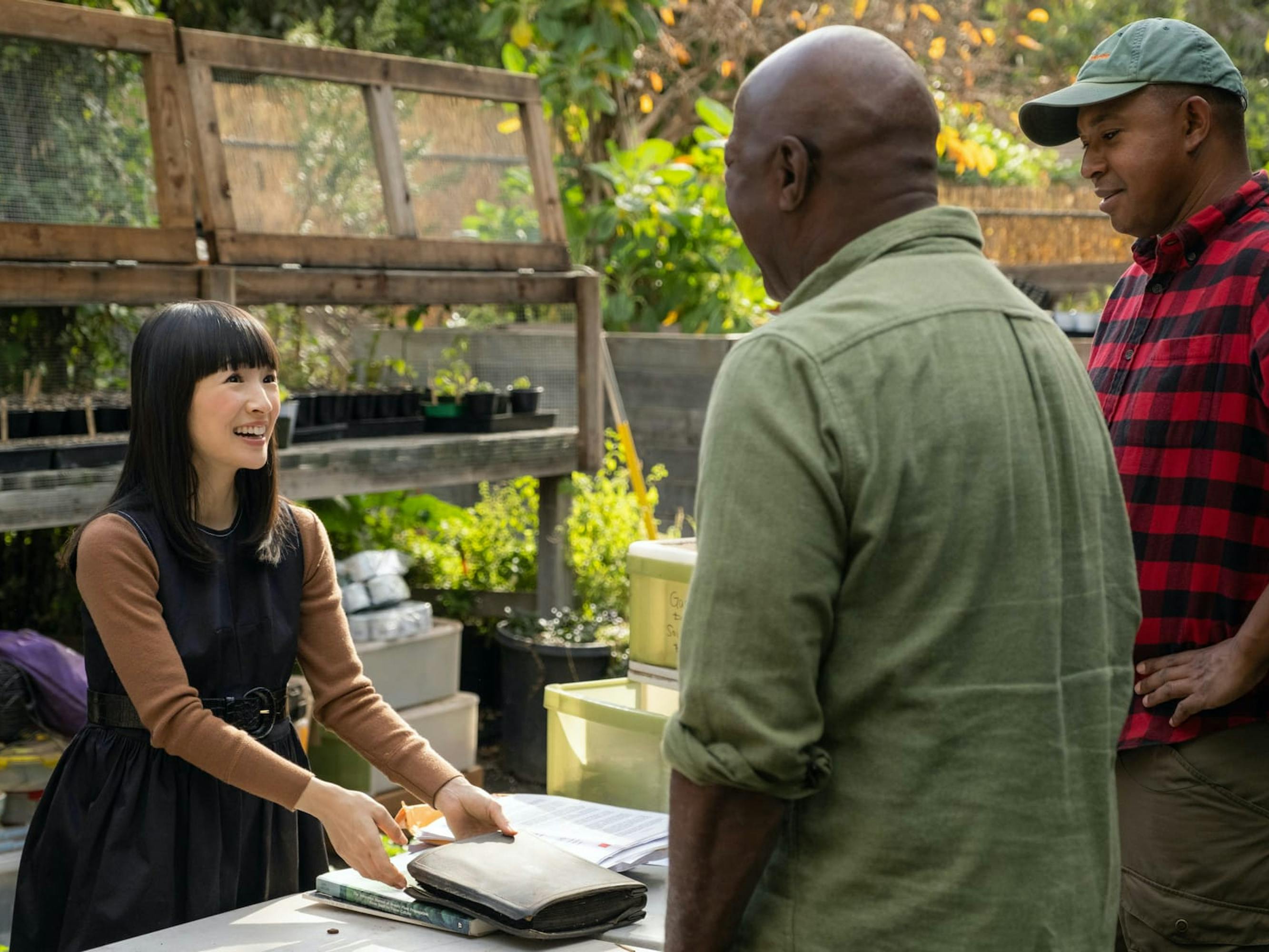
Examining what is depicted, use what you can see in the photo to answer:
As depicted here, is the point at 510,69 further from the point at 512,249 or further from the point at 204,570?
the point at 204,570

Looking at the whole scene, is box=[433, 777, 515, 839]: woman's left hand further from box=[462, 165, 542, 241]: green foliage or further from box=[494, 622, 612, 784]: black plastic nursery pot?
box=[462, 165, 542, 241]: green foliage

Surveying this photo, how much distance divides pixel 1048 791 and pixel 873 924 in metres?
0.19

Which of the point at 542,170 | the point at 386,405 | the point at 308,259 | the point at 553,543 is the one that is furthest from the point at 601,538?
the point at 308,259

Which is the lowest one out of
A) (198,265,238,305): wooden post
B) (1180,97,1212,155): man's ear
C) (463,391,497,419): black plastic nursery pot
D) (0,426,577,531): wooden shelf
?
(0,426,577,531): wooden shelf

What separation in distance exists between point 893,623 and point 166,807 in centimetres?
150

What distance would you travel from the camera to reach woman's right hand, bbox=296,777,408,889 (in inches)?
76.2

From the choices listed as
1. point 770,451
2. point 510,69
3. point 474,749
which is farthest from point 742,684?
point 510,69

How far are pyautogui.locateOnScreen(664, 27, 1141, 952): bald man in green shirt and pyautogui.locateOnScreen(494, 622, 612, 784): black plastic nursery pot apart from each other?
3961 millimetres

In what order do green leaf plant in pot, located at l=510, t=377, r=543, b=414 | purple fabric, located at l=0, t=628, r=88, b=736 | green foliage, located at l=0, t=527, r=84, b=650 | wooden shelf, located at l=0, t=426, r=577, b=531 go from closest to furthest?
purple fabric, located at l=0, t=628, r=88, b=736, wooden shelf, located at l=0, t=426, r=577, b=531, green foliage, located at l=0, t=527, r=84, b=650, green leaf plant in pot, located at l=510, t=377, r=543, b=414

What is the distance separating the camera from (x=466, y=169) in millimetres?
5121

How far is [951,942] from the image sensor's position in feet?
3.76

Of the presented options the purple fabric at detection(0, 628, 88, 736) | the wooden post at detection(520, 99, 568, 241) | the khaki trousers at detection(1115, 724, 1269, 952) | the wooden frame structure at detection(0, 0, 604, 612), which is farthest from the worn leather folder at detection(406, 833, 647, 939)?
the wooden post at detection(520, 99, 568, 241)

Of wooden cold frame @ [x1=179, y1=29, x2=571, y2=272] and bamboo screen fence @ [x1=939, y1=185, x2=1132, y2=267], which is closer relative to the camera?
wooden cold frame @ [x1=179, y1=29, x2=571, y2=272]

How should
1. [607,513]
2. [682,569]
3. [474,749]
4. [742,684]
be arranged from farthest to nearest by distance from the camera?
[607,513] → [474,749] → [682,569] → [742,684]
